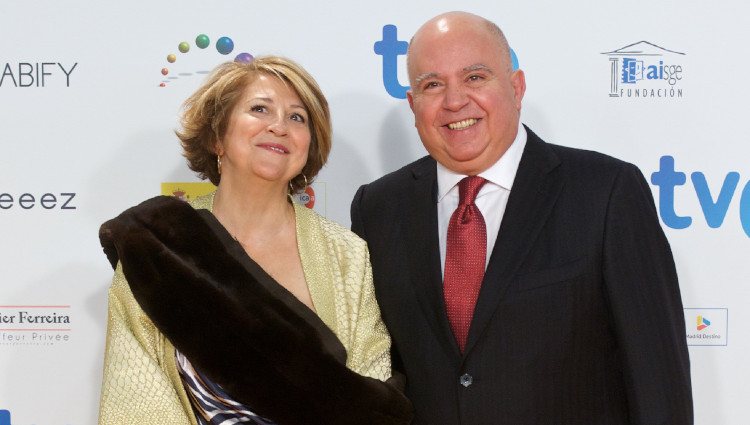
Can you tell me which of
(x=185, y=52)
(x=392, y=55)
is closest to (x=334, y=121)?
(x=392, y=55)

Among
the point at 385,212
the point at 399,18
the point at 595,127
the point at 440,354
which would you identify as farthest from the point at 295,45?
the point at 440,354

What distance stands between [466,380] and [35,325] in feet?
4.82

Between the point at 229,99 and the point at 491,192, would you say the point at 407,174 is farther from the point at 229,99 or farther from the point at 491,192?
the point at 229,99

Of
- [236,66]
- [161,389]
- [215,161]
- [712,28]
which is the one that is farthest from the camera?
[712,28]

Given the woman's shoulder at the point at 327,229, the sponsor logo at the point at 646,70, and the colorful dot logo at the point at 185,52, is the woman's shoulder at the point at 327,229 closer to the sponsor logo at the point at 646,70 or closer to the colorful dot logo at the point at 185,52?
the colorful dot logo at the point at 185,52

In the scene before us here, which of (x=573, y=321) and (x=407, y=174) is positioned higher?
(x=407, y=174)

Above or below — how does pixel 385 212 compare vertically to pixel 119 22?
below

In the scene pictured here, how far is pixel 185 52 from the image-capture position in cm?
254

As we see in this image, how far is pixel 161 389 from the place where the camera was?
1764 mm

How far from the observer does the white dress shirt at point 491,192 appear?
1.92 meters

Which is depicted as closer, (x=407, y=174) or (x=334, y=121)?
(x=407, y=174)

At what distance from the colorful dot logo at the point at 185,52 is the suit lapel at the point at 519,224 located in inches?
40.0

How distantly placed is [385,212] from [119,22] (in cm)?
107

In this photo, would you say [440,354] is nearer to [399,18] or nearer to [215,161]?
[215,161]
